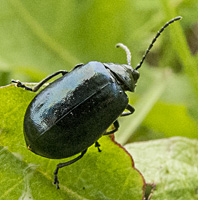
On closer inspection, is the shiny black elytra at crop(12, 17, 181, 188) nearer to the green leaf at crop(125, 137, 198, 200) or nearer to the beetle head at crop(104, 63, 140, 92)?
the beetle head at crop(104, 63, 140, 92)

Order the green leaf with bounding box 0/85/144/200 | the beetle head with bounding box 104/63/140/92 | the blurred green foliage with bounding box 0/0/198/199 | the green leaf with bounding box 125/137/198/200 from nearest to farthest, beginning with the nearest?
the green leaf with bounding box 0/85/144/200
the green leaf with bounding box 125/137/198/200
the beetle head with bounding box 104/63/140/92
the blurred green foliage with bounding box 0/0/198/199

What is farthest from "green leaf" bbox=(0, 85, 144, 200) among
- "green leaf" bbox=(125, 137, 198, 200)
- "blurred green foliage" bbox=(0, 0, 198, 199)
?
"blurred green foliage" bbox=(0, 0, 198, 199)

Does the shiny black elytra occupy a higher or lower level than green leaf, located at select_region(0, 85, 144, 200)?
higher

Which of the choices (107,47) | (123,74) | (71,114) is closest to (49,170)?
(71,114)

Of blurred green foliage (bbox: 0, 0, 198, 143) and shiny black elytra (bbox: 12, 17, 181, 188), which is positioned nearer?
shiny black elytra (bbox: 12, 17, 181, 188)

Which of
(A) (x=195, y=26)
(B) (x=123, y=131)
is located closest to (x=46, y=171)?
(B) (x=123, y=131)

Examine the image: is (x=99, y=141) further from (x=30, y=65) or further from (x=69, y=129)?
(x=30, y=65)

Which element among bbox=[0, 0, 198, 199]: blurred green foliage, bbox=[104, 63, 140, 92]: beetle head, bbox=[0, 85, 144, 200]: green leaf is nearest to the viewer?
bbox=[0, 85, 144, 200]: green leaf

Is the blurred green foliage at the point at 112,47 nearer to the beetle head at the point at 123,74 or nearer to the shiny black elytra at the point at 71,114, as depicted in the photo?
the beetle head at the point at 123,74
